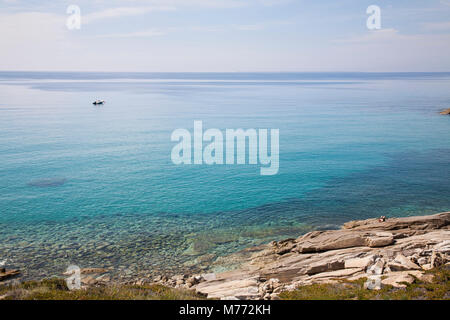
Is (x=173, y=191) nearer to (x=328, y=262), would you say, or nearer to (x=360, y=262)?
(x=328, y=262)

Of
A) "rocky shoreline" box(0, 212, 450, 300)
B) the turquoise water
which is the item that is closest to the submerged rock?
"rocky shoreline" box(0, 212, 450, 300)

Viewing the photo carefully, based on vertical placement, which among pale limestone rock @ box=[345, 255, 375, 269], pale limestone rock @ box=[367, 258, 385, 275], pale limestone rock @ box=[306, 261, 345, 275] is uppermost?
pale limestone rock @ box=[367, 258, 385, 275]

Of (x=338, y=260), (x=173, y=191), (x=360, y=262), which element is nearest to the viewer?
(x=360, y=262)

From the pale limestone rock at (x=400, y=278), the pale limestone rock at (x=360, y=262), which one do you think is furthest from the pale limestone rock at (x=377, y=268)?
the pale limestone rock at (x=400, y=278)

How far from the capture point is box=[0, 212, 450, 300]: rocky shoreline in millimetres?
19969

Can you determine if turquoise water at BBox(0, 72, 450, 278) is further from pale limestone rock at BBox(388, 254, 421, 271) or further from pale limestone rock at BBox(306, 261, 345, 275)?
pale limestone rock at BBox(388, 254, 421, 271)

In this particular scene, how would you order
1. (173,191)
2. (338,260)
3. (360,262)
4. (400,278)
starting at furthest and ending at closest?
1. (173,191)
2. (338,260)
3. (360,262)
4. (400,278)

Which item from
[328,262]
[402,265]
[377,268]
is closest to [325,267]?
[328,262]

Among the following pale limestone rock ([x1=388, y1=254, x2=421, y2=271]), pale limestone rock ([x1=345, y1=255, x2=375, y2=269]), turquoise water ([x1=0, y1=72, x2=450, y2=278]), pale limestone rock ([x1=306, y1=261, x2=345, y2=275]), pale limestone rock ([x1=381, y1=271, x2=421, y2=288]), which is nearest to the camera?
pale limestone rock ([x1=381, y1=271, x2=421, y2=288])

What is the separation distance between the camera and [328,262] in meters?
23.5

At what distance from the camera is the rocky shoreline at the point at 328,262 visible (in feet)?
65.5

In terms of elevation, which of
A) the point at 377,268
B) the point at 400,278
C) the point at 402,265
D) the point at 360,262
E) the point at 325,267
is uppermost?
the point at 400,278

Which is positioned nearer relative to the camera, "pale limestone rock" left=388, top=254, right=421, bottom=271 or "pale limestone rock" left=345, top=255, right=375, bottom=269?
"pale limestone rock" left=388, top=254, right=421, bottom=271

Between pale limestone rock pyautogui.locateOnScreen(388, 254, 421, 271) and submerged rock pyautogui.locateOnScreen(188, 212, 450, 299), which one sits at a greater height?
pale limestone rock pyautogui.locateOnScreen(388, 254, 421, 271)
